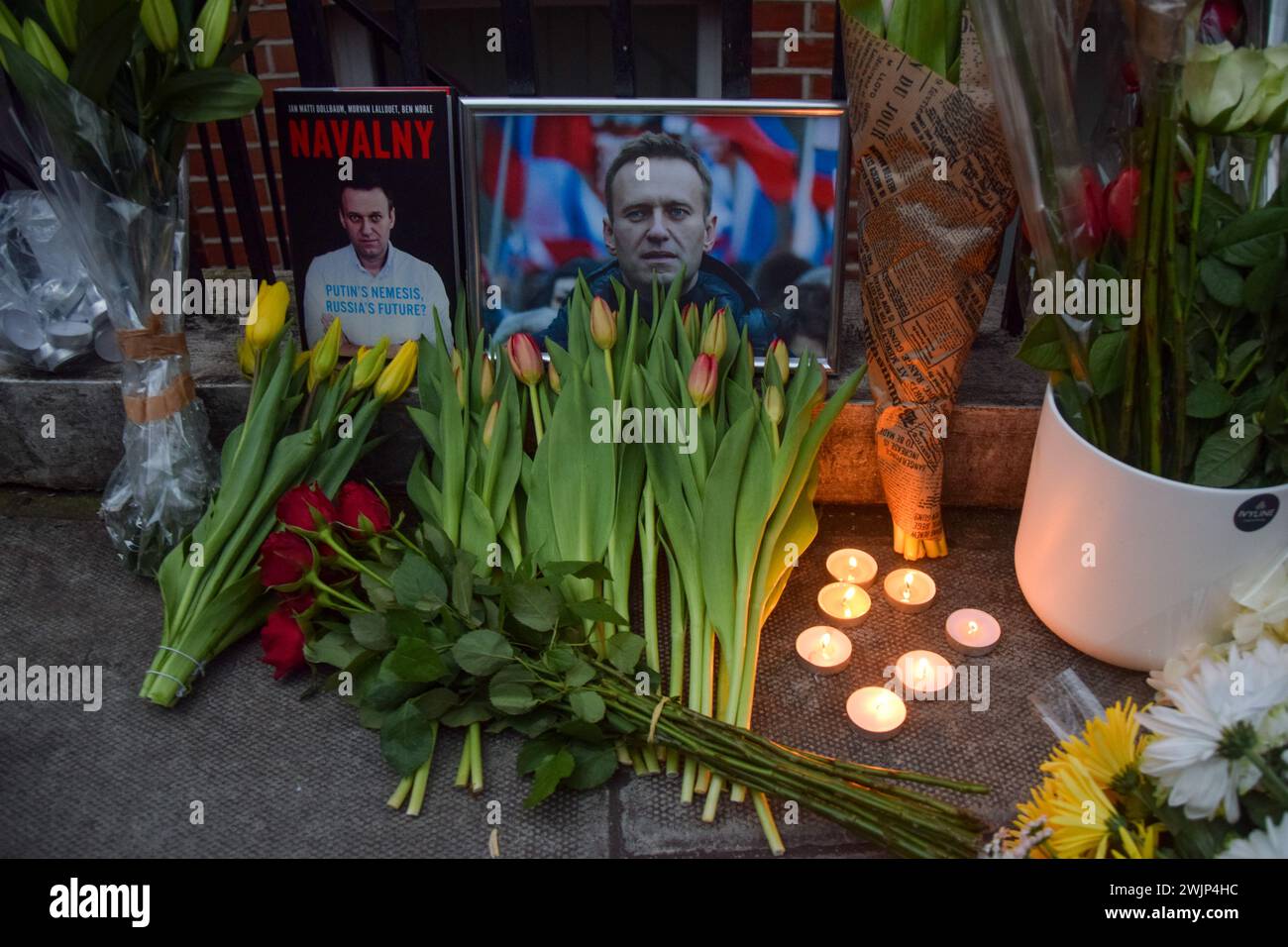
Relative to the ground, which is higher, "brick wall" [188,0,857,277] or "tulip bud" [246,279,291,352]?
"brick wall" [188,0,857,277]

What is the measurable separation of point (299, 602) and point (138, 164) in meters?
0.60

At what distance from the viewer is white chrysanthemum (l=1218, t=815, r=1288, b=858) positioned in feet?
2.76

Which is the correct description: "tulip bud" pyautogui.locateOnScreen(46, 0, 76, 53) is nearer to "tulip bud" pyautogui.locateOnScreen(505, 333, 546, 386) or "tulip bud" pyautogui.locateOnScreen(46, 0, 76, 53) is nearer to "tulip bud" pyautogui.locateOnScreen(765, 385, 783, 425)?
"tulip bud" pyautogui.locateOnScreen(505, 333, 546, 386)

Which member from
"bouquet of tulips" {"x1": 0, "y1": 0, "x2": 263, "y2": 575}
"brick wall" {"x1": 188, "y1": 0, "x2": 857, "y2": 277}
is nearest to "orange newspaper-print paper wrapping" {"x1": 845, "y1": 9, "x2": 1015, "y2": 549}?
"bouquet of tulips" {"x1": 0, "y1": 0, "x2": 263, "y2": 575}

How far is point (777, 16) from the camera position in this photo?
2.53 m

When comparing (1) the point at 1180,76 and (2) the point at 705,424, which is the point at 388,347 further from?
(1) the point at 1180,76

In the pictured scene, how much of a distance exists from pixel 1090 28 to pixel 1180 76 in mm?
177

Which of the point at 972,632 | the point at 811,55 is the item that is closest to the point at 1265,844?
the point at 972,632

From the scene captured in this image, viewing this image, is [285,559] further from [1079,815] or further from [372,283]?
[1079,815]

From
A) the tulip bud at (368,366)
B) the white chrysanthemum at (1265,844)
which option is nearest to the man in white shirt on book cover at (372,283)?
the tulip bud at (368,366)

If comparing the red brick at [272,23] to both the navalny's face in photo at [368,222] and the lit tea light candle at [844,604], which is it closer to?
the navalny's face in photo at [368,222]

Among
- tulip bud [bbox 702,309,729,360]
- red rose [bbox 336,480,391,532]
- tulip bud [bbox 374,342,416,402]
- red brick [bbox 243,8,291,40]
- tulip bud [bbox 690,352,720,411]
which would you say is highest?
red brick [bbox 243,8,291,40]

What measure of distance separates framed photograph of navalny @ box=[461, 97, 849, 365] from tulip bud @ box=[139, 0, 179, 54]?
43 centimetres

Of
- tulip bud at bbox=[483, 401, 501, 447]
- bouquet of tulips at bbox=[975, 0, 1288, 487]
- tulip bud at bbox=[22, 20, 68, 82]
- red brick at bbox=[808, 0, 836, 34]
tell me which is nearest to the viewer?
bouquet of tulips at bbox=[975, 0, 1288, 487]
